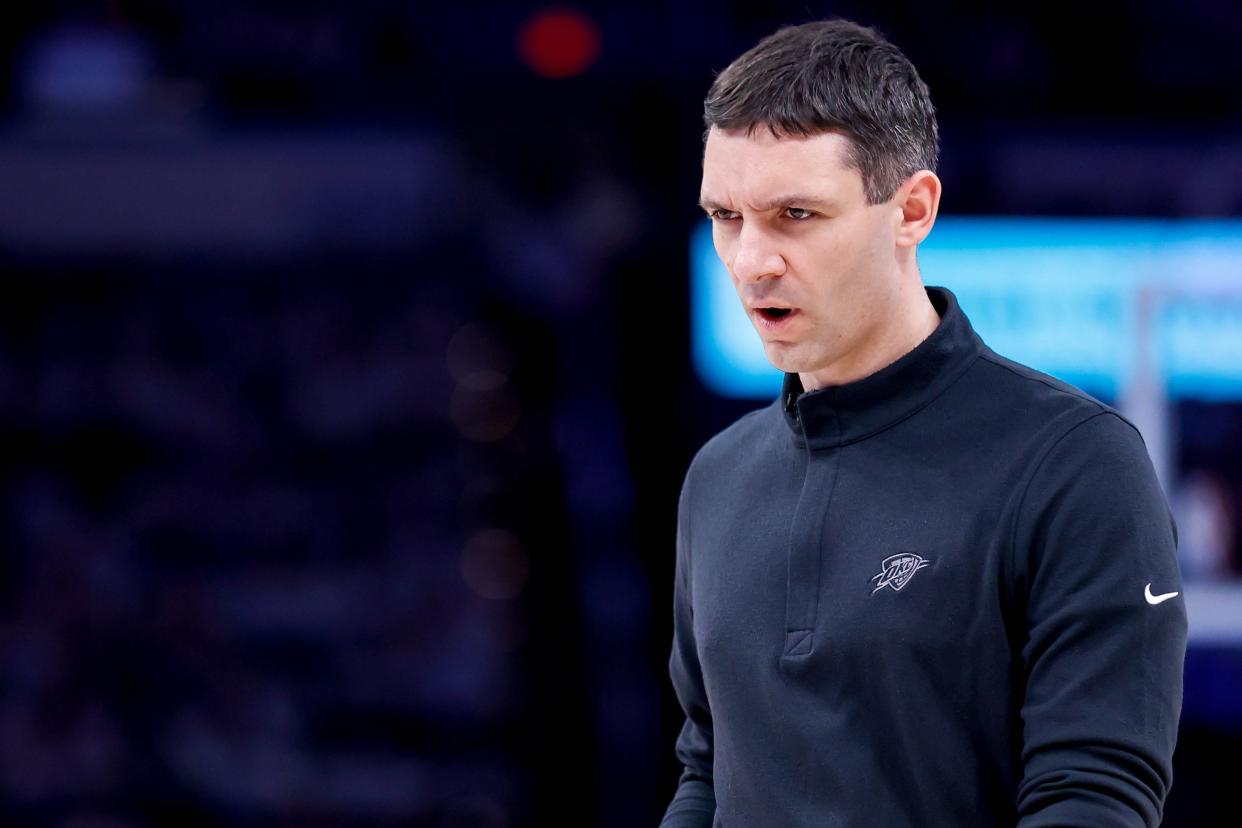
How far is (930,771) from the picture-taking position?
1.30 meters

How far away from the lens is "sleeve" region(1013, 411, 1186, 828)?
122 centimetres

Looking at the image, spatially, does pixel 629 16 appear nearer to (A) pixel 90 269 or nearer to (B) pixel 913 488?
(A) pixel 90 269

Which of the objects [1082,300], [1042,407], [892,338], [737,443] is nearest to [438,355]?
[1082,300]

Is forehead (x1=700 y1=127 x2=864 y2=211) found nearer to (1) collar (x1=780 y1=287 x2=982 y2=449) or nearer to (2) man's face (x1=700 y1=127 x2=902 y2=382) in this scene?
(2) man's face (x1=700 y1=127 x2=902 y2=382)

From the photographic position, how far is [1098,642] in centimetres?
124

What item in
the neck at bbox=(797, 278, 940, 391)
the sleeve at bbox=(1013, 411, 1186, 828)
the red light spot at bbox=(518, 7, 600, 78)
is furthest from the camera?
the red light spot at bbox=(518, 7, 600, 78)

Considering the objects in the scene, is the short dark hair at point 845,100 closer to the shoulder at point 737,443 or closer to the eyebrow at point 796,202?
the eyebrow at point 796,202

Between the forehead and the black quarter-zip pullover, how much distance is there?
0.18 metres

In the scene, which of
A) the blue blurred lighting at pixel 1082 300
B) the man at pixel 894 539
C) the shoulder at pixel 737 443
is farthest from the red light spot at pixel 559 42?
the man at pixel 894 539

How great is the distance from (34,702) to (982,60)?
3.67m

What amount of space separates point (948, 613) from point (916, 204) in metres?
0.39

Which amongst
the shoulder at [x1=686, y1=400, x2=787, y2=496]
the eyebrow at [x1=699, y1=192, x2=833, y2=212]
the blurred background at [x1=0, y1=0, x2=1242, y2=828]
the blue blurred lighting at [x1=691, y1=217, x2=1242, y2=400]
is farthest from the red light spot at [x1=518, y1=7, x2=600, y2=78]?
the eyebrow at [x1=699, y1=192, x2=833, y2=212]

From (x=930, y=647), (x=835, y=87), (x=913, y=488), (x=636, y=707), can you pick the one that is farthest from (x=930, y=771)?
(x=636, y=707)

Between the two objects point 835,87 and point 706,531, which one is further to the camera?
point 706,531
